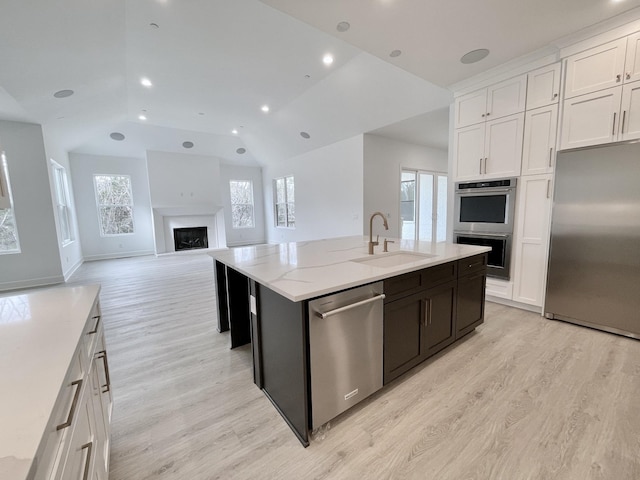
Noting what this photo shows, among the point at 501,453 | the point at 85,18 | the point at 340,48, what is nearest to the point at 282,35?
the point at 340,48

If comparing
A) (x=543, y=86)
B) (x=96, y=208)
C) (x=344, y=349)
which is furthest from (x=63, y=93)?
(x=543, y=86)

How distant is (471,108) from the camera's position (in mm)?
3477

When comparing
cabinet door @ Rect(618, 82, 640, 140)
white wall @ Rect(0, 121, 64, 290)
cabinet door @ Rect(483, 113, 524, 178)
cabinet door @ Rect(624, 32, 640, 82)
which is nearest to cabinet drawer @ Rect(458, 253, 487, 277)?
cabinet door @ Rect(483, 113, 524, 178)

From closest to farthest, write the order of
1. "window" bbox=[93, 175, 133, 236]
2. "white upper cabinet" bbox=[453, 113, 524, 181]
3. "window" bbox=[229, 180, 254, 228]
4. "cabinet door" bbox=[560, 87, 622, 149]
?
"cabinet door" bbox=[560, 87, 622, 149], "white upper cabinet" bbox=[453, 113, 524, 181], "window" bbox=[93, 175, 133, 236], "window" bbox=[229, 180, 254, 228]

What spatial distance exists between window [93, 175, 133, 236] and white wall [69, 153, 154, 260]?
107 mm

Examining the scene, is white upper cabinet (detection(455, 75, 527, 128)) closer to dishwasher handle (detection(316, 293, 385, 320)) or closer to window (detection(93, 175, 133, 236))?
dishwasher handle (detection(316, 293, 385, 320))

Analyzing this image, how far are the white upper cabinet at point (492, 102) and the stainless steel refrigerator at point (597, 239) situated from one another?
2.60 ft

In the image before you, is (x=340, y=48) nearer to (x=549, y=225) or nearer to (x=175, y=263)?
(x=549, y=225)

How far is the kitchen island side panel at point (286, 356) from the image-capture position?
1477mm

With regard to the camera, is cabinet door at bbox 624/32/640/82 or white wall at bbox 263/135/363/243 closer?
cabinet door at bbox 624/32/640/82

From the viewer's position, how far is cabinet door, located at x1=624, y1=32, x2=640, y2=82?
2342 mm

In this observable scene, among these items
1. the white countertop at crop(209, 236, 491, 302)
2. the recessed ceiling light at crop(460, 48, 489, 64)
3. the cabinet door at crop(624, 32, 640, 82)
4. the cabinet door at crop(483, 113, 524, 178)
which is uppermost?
the recessed ceiling light at crop(460, 48, 489, 64)

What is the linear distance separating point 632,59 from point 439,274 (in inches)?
103

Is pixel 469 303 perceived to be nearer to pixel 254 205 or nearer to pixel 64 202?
pixel 64 202
